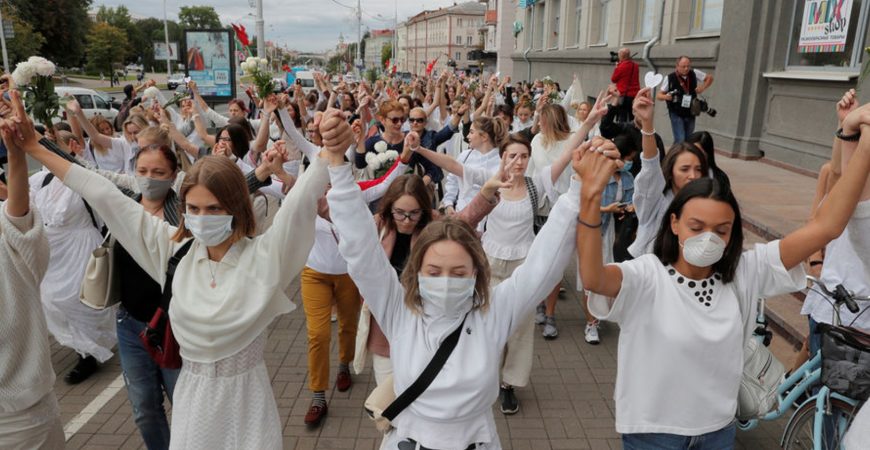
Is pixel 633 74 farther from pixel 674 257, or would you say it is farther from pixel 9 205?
pixel 9 205

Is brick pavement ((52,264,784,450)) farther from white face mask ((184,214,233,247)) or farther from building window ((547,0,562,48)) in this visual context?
building window ((547,0,562,48))

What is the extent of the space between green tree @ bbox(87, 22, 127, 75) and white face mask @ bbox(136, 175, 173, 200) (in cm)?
6280

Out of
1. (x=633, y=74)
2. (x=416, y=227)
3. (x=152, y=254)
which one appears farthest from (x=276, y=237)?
(x=633, y=74)

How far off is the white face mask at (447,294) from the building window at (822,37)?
906cm

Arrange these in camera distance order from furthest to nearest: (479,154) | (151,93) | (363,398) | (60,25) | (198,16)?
(198,16), (60,25), (151,93), (479,154), (363,398)

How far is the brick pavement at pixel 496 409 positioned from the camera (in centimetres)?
390

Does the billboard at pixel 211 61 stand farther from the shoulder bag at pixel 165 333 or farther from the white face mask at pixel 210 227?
the white face mask at pixel 210 227

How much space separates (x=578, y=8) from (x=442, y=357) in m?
26.8

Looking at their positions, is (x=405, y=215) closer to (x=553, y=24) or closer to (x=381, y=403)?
(x=381, y=403)

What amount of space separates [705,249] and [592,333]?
3.38m

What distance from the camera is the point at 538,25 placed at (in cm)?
3334

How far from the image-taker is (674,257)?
91.0 inches

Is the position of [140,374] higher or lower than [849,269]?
lower

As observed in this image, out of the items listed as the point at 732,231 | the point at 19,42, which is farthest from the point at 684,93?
the point at 19,42
